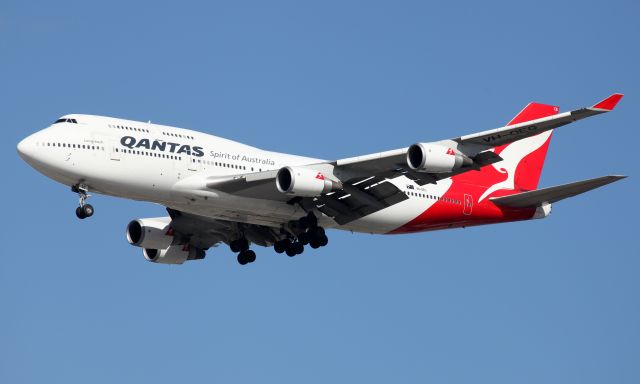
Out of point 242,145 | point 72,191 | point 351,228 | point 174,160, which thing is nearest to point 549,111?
point 351,228

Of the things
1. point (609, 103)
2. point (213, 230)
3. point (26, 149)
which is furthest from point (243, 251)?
point (609, 103)

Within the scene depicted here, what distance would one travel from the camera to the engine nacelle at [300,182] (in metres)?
46.2

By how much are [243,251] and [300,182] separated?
26.7 ft

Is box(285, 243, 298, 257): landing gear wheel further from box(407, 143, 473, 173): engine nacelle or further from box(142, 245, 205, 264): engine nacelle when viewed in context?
box(407, 143, 473, 173): engine nacelle

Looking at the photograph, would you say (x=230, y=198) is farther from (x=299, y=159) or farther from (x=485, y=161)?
(x=485, y=161)

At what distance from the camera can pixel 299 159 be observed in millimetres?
51031

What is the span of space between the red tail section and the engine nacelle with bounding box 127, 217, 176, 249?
13.1 meters

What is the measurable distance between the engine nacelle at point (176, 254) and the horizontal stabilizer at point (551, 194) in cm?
1354

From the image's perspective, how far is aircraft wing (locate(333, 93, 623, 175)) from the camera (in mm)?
41844

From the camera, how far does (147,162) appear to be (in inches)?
1825

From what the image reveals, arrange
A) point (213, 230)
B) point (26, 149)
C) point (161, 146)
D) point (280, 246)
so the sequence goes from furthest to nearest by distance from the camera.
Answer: point (213, 230) → point (280, 246) → point (161, 146) → point (26, 149)

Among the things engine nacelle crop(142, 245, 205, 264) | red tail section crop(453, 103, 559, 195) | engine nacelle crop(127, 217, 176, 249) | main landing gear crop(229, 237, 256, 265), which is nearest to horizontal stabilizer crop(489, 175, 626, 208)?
red tail section crop(453, 103, 559, 195)

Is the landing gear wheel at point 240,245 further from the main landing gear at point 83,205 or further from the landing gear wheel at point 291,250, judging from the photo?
the main landing gear at point 83,205

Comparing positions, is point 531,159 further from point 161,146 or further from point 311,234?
point 161,146
